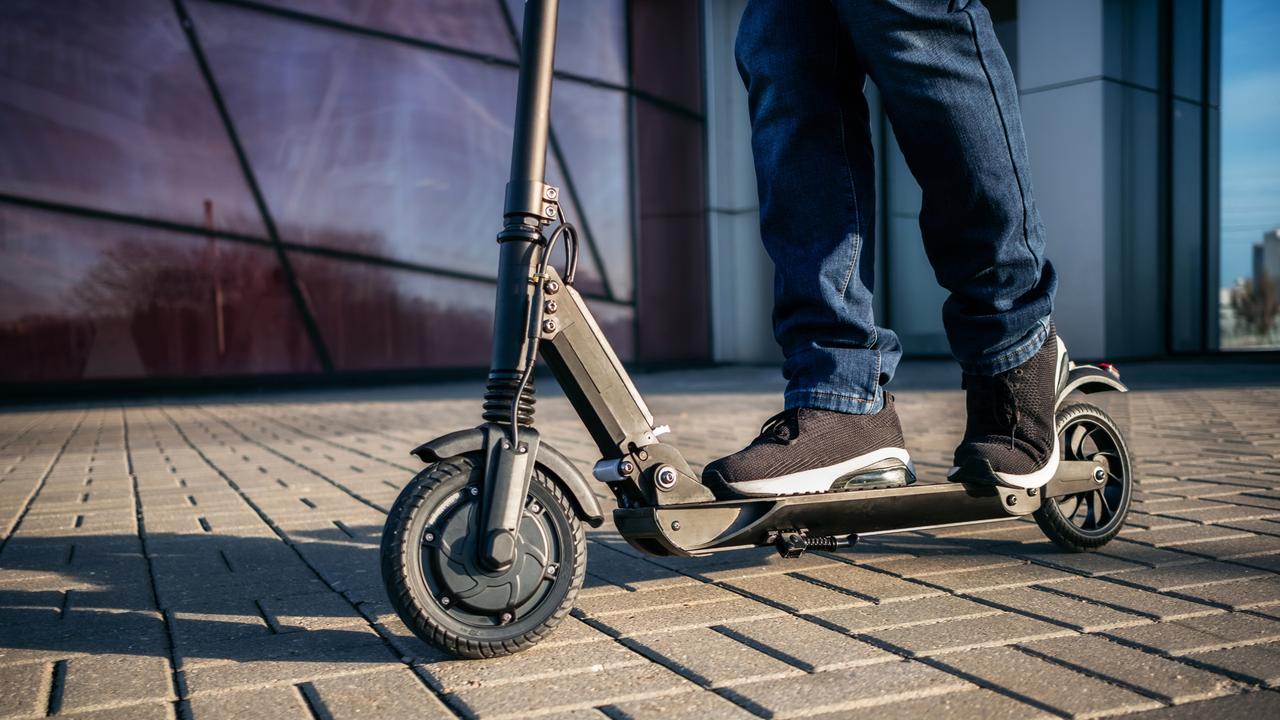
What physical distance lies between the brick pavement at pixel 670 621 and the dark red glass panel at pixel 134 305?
6.78m

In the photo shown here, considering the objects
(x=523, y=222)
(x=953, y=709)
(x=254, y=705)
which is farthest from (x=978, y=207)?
(x=254, y=705)

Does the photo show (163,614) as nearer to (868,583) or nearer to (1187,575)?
(868,583)

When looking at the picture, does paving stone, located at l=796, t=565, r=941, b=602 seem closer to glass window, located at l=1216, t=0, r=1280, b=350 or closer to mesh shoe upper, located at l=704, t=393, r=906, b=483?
mesh shoe upper, located at l=704, t=393, r=906, b=483

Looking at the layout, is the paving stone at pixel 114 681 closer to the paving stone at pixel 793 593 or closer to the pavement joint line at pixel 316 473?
the paving stone at pixel 793 593

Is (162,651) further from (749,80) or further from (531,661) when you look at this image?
(749,80)

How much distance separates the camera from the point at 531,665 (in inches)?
59.7

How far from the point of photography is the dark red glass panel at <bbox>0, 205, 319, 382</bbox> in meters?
9.22

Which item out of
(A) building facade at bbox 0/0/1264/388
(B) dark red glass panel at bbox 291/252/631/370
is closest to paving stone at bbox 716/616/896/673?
(B) dark red glass panel at bbox 291/252/631/370

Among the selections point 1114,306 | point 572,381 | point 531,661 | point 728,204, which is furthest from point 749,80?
point 728,204

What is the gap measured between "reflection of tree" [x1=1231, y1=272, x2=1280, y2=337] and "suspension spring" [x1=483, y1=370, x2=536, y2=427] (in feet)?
40.7

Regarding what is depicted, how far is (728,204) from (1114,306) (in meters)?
5.23

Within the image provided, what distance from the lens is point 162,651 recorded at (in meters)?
1.63

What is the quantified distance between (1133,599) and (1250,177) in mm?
11813

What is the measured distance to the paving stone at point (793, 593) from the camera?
1816 mm
